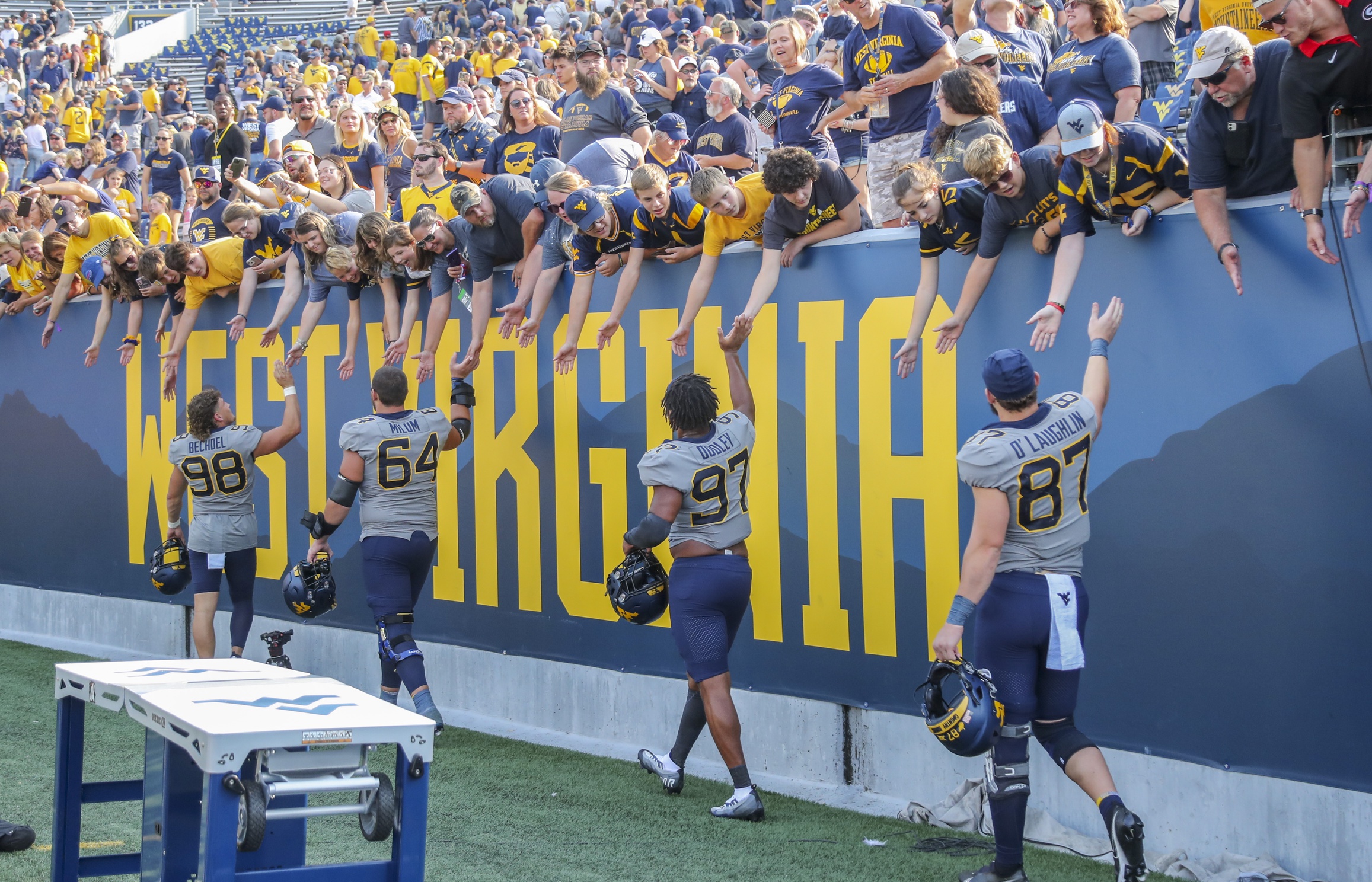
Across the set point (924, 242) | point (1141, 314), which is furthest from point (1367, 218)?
point (924, 242)

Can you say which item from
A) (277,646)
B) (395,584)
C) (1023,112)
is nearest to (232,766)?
(395,584)

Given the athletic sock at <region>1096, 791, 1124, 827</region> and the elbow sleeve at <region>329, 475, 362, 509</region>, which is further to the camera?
the elbow sleeve at <region>329, 475, 362, 509</region>

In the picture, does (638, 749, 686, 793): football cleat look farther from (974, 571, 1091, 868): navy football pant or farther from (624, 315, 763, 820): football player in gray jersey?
(974, 571, 1091, 868): navy football pant

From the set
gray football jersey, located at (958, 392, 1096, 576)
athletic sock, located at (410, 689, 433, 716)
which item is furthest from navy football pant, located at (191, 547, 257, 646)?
gray football jersey, located at (958, 392, 1096, 576)

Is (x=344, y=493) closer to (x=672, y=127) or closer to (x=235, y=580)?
(x=235, y=580)

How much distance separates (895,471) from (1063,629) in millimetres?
1604

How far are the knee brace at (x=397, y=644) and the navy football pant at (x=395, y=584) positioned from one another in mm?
10

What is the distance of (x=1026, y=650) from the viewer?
4.80 meters

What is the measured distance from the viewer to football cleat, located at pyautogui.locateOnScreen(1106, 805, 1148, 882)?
4.54 meters

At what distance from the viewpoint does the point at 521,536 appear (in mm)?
8094

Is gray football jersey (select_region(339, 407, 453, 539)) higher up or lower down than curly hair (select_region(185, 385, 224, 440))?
lower down

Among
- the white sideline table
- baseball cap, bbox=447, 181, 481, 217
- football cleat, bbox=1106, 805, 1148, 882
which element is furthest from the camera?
baseball cap, bbox=447, 181, 481, 217

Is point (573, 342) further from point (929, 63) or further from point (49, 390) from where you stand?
point (49, 390)

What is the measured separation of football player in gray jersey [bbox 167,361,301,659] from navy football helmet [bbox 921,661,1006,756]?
212 inches
